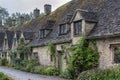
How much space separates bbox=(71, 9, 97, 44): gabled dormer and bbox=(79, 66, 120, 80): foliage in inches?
150

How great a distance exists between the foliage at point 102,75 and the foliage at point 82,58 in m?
1.59

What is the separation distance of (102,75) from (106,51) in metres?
2.30

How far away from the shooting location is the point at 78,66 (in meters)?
21.2

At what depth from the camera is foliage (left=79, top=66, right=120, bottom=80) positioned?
55.7 feet

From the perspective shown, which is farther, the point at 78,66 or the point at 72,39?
the point at 72,39

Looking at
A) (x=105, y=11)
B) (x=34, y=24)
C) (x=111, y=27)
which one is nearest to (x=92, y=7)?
(x=105, y=11)

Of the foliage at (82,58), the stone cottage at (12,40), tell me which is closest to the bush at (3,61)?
the stone cottage at (12,40)

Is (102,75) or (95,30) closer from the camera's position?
(102,75)

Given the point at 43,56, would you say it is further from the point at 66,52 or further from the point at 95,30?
the point at 95,30

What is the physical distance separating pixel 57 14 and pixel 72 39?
11918 millimetres

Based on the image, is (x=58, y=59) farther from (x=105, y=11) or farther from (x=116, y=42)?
(x=116, y=42)

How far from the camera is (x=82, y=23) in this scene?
72.5 ft

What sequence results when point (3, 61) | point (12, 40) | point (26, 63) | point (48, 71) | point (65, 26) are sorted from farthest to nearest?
1. point (12, 40)
2. point (3, 61)
3. point (26, 63)
4. point (65, 26)
5. point (48, 71)

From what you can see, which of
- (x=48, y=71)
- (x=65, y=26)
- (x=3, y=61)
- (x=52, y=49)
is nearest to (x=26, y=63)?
(x=52, y=49)
